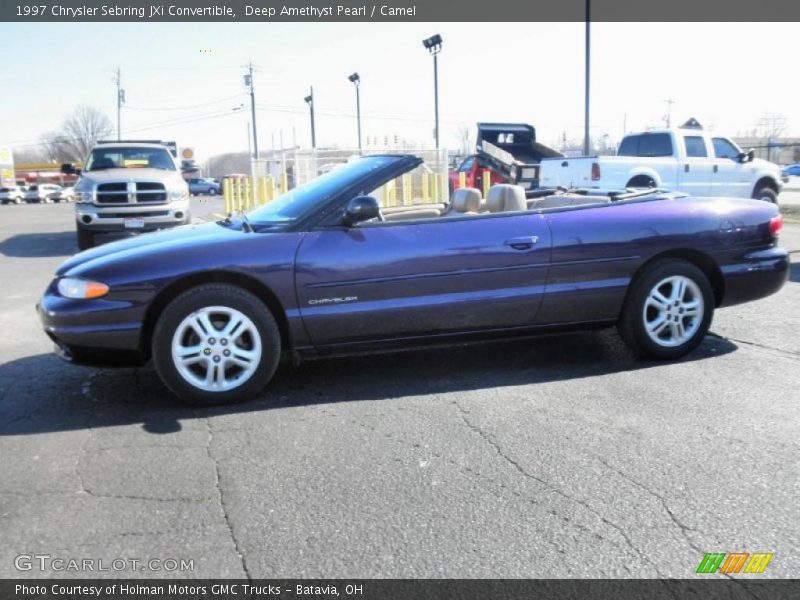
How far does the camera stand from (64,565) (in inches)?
99.0

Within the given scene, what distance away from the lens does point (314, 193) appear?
4715mm

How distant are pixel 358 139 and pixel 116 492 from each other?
124ft

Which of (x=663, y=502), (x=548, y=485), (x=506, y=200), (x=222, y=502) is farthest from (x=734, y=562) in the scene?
(x=506, y=200)

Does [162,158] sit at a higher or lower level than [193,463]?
higher

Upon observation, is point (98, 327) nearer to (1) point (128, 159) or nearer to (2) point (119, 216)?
(2) point (119, 216)

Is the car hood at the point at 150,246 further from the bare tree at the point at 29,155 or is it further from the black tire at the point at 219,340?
the bare tree at the point at 29,155

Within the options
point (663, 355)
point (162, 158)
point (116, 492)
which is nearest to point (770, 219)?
point (663, 355)

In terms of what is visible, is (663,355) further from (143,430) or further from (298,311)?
(143,430)

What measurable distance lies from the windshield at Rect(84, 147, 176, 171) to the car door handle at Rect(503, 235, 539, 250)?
35.1ft

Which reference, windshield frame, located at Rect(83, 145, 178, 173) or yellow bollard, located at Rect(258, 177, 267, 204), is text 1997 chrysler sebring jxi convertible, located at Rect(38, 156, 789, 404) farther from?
yellow bollard, located at Rect(258, 177, 267, 204)

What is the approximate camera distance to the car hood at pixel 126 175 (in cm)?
1238

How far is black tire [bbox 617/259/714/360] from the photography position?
4.85 metres

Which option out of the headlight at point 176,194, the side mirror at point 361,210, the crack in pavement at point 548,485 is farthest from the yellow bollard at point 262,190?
the crack in pavement at point 548,485

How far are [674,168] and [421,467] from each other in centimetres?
1181
